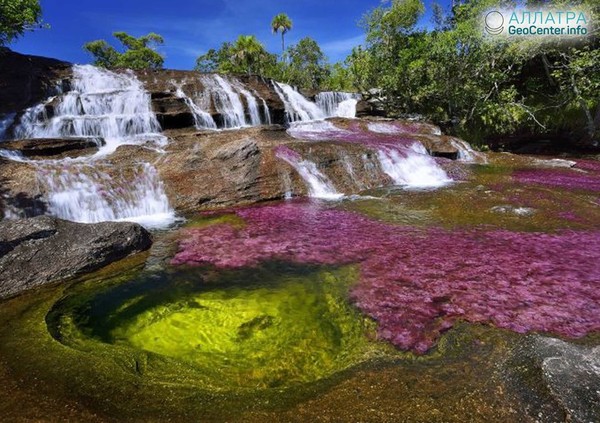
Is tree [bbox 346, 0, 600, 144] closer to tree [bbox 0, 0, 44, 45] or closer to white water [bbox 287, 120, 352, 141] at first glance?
white water [bbox 287, 120, 352, 141]

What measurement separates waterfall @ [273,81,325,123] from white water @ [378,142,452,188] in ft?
41.6

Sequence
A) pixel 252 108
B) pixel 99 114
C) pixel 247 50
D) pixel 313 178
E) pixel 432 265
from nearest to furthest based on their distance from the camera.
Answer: pixel 432 265
pixel 313 178
pixel 99 114
pixel 252 108
pixel 247 50

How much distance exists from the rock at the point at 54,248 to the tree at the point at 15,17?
17564mm

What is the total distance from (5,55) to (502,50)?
3373cm

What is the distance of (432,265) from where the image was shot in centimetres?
848

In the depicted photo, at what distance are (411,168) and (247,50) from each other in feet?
153

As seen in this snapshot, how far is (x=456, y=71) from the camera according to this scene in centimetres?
3030

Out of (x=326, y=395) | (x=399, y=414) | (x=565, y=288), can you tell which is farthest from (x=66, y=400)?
(x=565, y=288)

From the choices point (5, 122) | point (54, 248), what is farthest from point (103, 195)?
point (5, 122)

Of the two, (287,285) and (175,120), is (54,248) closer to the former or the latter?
(287,285)

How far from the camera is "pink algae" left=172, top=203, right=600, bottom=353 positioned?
247 inches

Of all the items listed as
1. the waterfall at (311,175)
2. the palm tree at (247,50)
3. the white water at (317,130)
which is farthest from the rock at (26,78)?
the palm tree at (247,50)

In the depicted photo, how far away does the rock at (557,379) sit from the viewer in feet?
13.0

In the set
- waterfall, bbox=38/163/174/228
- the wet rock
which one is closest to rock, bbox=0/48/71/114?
waterfall, bbox=38/163/174/228
